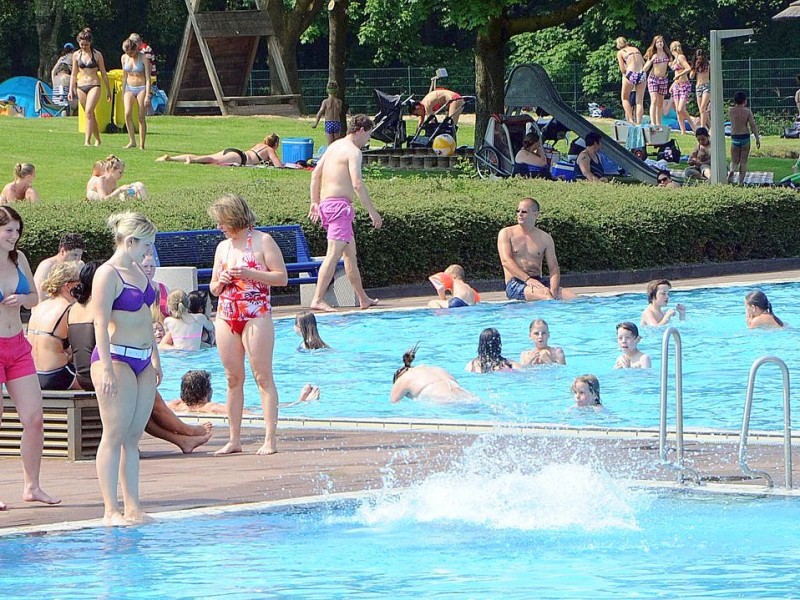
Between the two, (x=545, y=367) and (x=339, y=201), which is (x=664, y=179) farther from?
(x=545, y=367)

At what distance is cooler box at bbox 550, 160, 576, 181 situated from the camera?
2530 cm

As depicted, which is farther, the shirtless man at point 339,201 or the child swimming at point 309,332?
the shirtless man at point 339,201

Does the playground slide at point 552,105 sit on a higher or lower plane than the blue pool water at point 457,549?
higher

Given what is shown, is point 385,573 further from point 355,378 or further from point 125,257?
point 355,378

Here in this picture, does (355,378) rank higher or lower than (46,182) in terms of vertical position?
lower

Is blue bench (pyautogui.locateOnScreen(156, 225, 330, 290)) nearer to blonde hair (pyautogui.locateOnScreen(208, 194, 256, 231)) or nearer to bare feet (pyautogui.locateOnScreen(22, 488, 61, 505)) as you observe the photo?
blonde hair (pyautogui.locateOnScreen(208, 194, 256, 231))

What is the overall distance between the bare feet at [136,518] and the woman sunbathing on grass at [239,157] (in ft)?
61.7

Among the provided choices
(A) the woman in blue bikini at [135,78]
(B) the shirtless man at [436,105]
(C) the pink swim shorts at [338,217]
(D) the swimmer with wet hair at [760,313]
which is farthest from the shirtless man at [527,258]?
(B) the shirtless man at [436,105]

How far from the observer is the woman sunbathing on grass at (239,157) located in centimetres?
2592

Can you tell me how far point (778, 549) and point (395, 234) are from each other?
11101 mm

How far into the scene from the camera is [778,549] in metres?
7.02

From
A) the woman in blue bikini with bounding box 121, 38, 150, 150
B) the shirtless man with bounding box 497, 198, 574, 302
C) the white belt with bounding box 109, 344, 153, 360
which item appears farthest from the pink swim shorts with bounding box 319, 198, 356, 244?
the woman in blue bikini with bounding box 121, 38, 150, 150

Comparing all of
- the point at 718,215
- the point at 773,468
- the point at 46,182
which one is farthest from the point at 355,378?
the point at 46,182

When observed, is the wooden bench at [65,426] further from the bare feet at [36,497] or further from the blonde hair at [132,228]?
the blonde hair at [132,228]
